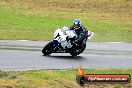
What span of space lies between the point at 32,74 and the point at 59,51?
5515mm

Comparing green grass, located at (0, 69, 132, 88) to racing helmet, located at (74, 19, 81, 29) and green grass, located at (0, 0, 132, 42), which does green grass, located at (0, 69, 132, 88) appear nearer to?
racing helmet, located at (74, 19, 81, 29)

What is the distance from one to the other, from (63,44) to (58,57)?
61 centimetres

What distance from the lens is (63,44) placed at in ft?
65.9

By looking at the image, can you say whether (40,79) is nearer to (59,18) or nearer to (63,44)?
(63,44)

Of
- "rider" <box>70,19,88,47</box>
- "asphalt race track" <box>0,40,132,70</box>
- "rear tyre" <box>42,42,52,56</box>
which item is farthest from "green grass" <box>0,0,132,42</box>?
"rider" <box>70,19,88,47</box>

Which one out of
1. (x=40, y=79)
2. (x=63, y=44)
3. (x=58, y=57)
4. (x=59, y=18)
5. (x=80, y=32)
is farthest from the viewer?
(x=59, y=18)

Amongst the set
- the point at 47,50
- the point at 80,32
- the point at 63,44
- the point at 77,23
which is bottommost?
the point at 47,50

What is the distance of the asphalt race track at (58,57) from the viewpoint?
17.3 meters

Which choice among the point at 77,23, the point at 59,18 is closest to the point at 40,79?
A: the point at 77,23

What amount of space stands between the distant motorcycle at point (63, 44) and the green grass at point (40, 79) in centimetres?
419

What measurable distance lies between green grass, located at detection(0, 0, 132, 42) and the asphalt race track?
3143 millimetres

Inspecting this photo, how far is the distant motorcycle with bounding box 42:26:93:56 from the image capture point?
65.3ft

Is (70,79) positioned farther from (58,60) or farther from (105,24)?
(105,24)

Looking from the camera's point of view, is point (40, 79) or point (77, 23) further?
point (77, 23)
